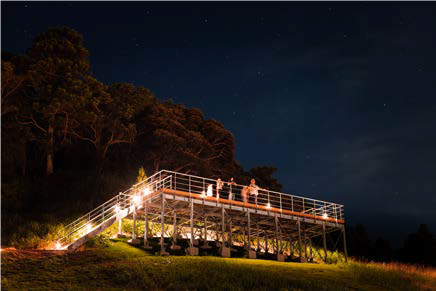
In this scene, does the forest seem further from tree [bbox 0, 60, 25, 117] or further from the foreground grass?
the foreground grass

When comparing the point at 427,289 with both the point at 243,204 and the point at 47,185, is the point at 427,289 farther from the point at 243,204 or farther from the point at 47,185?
the point at 47,185

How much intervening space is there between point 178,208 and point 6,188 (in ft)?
45.9

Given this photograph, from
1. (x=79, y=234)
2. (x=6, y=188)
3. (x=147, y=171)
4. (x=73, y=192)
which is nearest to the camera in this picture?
(x=79, y=234)

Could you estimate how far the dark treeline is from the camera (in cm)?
3834

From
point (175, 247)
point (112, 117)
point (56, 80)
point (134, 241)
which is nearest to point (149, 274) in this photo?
point (175, 247)

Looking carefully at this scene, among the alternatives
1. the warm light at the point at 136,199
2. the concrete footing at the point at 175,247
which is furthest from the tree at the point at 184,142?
the concrete footing at the point at 175,247

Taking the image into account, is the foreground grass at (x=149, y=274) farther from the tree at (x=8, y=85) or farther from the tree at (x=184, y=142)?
the tree at (x=184, y=142)

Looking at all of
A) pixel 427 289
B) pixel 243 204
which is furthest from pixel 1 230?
pixel 427 289

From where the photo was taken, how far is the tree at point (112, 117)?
43.6m

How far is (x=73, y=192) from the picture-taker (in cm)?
3941

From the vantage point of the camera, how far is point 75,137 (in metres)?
45.3

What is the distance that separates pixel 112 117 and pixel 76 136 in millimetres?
3766

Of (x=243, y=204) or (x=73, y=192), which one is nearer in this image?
(x=243, y=204)

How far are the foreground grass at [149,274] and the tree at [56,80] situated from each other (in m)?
18.7
